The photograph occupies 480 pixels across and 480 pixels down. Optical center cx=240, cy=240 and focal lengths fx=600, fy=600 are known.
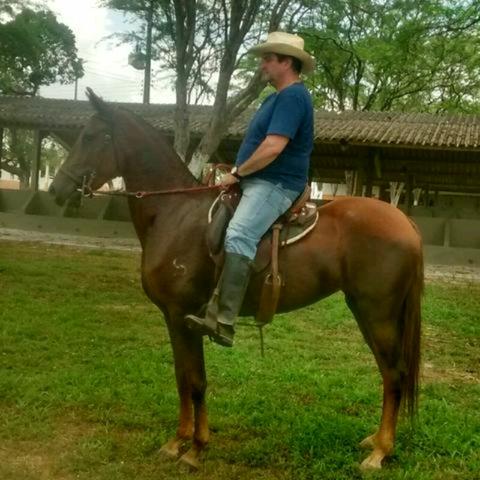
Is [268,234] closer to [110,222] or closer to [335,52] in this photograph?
[110,222]

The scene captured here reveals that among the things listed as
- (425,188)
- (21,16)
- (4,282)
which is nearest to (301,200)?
(4,282)

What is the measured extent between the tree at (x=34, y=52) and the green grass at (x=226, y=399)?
12279 millimetres

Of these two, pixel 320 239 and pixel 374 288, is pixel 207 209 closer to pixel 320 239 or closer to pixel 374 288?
pixel 320 239

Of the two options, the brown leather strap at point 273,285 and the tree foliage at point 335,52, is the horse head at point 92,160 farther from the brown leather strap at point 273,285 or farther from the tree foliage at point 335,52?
the tree foliage at point 335,52

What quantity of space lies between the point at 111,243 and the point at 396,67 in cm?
1682

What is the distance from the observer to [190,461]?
3537 millimetres

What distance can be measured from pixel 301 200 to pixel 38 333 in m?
3.76

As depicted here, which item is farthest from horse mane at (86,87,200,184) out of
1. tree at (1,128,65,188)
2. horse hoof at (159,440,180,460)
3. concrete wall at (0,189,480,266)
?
tree at (1,128,65,188)

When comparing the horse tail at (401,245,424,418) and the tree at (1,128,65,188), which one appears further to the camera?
the tree at (1,128,65,188)

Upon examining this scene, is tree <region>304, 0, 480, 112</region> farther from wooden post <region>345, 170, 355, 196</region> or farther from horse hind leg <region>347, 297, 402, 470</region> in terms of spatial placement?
horse hind leg <region>347, 297, 402, 470</region>

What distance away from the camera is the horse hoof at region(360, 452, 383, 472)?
3508 mm

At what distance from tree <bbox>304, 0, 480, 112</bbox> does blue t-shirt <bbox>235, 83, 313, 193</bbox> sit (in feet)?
49.3

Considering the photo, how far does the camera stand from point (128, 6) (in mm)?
13062

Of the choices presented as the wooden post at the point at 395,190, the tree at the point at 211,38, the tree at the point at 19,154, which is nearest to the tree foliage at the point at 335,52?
the tree at the point at 211,38
